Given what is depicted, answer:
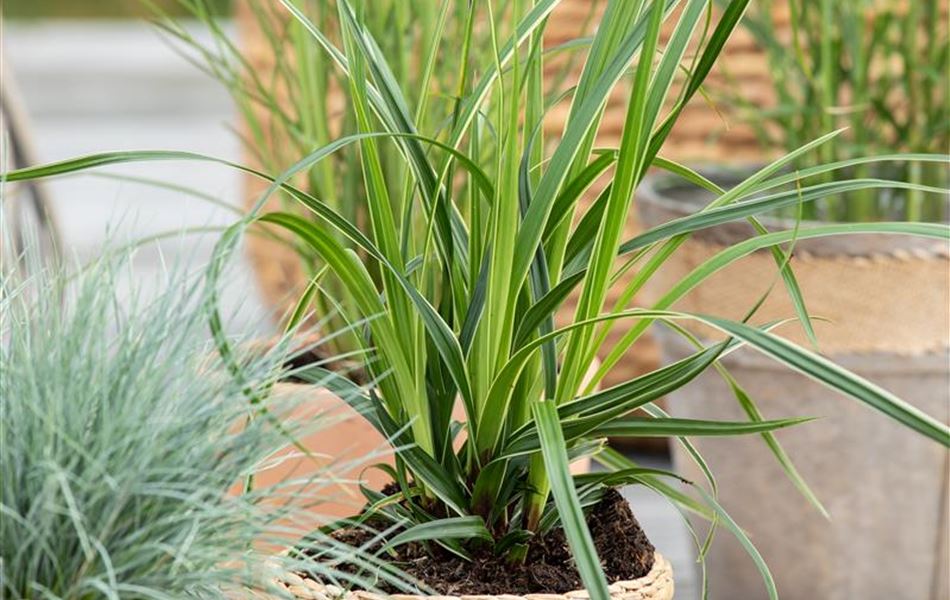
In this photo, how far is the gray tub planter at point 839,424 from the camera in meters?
1.17

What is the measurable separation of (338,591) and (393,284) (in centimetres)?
16

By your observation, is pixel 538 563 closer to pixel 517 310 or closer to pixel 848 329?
pixel 517 310

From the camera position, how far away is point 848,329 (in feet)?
3.88

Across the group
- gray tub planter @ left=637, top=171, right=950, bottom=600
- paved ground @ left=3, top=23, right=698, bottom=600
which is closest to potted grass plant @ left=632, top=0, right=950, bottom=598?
gray tub planter @ left=637, top=171, right=950, bottom=600

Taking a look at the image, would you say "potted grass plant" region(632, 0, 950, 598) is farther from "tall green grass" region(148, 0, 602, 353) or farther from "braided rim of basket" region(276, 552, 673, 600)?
"braided rim of basket" region(276, 552, 673, 600)

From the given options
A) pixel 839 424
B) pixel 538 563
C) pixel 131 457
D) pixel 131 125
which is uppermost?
pixel 131 457

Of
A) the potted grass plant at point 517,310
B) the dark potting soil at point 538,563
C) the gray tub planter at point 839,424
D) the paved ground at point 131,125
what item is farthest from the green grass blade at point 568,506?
the paved ground at point 131,125

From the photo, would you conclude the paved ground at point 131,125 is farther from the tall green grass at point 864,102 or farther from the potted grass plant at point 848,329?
the tall green grass at point 864,102

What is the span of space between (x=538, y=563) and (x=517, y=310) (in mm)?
137

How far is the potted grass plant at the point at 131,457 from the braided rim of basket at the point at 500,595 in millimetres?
22

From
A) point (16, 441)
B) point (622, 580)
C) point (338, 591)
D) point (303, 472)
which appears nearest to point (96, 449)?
point (16, 441)

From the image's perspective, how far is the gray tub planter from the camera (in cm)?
117

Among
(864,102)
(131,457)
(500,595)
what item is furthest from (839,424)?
(131,457)

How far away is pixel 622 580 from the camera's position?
2.21ft
